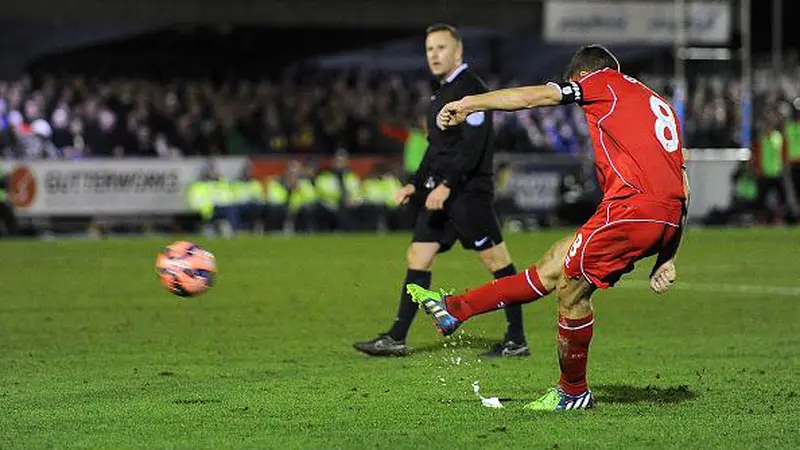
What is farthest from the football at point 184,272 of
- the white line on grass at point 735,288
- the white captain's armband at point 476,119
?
the white line on grass at point 735,288

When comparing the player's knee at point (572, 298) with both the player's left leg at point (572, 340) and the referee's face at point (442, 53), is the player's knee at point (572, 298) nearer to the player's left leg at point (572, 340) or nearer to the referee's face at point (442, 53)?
the player's left leg at point (572, 340)

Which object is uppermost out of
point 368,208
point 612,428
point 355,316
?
point 612,428

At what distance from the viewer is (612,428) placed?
7719 mm

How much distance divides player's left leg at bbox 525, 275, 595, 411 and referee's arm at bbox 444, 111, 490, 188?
2.60 m

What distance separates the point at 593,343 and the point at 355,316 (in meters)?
2.89

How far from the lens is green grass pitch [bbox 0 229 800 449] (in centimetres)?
761

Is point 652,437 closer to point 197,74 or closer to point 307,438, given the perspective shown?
point 307,438

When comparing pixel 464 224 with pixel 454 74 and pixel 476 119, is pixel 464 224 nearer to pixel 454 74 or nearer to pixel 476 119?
pixel 476 119

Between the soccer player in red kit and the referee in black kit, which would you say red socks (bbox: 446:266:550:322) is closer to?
the soccer player in red kit

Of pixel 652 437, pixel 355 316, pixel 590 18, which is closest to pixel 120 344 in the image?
pixel 355 316

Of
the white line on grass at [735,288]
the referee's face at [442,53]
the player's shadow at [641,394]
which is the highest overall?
the referee's face at [442,53]

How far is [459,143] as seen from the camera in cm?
1079

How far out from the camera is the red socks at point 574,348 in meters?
8.27

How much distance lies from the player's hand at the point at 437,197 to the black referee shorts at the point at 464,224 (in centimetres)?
28
